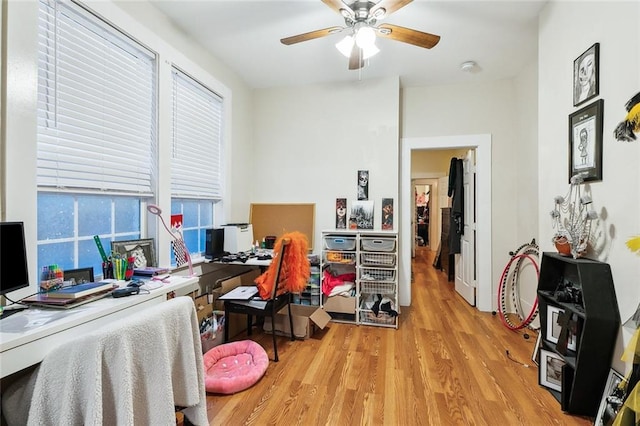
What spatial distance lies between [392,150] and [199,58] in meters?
2.28

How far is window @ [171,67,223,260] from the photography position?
2.58m

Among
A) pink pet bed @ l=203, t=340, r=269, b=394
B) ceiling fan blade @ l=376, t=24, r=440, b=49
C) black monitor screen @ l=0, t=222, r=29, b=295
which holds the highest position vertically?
ceiling fan blade @ l=376, t=24, r=440, b=49

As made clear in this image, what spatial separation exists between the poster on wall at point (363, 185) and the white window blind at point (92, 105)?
221 centimetres

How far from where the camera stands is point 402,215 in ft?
11.7

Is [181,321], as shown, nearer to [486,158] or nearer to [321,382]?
[321,382]

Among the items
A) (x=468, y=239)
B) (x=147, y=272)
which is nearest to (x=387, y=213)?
(x=468, y=239)

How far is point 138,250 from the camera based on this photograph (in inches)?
80.9

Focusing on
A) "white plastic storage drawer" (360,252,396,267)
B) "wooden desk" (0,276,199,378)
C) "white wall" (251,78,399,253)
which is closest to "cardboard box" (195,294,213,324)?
"wooden desk" (0,276,199,378)

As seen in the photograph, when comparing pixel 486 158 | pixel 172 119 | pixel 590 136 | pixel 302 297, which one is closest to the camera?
pixel 590 136

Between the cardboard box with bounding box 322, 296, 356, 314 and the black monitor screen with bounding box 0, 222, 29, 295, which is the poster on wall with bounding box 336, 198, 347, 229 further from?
the black monitor screen with bounding box 0, 222, 29, 295

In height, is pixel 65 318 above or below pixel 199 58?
below

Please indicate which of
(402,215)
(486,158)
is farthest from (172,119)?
(486,158)

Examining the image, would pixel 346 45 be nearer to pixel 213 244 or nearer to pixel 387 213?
pixel 387 213

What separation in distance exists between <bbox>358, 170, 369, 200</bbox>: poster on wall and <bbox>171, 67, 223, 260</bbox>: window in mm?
1657
